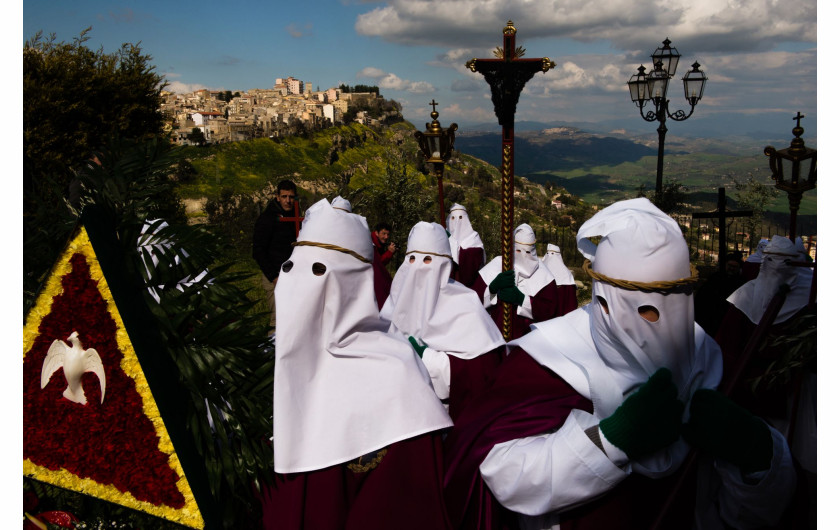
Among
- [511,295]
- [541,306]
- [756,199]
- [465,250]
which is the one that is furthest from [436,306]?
[756,199]

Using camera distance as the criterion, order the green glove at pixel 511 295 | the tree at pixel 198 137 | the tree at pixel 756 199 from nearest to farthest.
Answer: the green glove at pixel 511 295, the tree at pixel 756 199, the tree at pixel 198 137

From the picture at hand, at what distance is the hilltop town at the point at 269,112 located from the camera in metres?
81.0

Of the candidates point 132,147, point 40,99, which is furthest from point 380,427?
point 40,99

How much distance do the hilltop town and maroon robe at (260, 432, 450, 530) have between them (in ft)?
174

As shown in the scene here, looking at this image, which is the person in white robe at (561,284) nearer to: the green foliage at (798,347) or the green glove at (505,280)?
the green glove at (505,280)

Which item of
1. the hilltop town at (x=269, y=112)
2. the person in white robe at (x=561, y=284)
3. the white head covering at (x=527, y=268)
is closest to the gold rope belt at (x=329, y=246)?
the white head covering at (x=527, y=268)

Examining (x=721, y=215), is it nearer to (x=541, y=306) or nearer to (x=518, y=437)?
(x=541, y=306)

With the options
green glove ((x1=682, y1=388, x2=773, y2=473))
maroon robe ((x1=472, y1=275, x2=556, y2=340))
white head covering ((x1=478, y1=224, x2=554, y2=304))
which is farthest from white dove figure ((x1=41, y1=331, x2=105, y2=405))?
white head covering ((x1=478, y1=224, x2=554, y2=304))

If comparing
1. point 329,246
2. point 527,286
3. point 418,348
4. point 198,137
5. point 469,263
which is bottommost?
point 527,286

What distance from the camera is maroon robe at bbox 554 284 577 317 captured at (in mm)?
9156

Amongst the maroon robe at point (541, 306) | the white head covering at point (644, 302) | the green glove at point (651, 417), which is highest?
the white head covering at point (644, 302)

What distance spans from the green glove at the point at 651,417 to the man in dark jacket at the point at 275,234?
5.98m

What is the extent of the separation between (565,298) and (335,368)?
7.11 metres

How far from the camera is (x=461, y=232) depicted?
1115 cm
